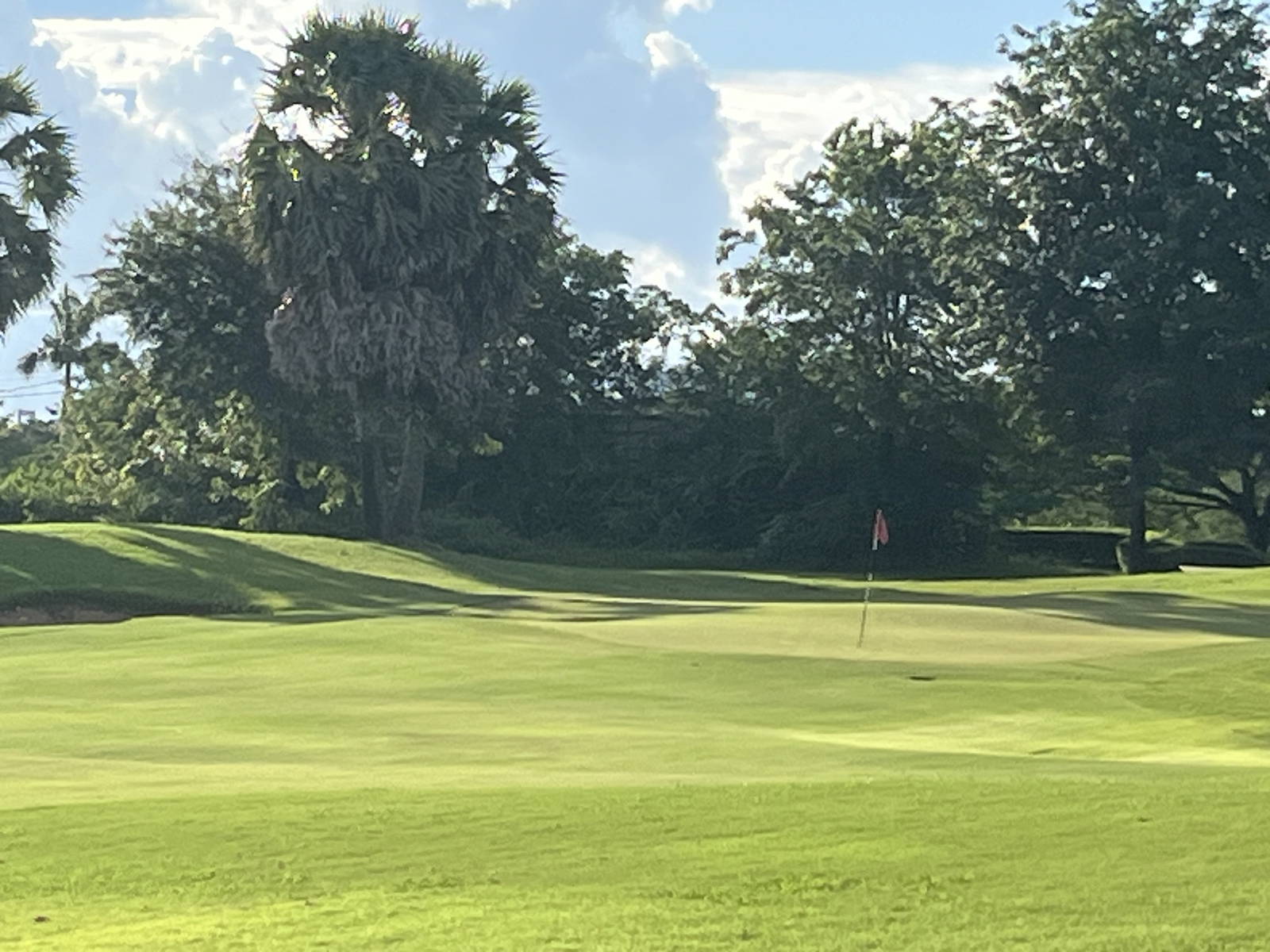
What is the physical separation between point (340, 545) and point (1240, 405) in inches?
912

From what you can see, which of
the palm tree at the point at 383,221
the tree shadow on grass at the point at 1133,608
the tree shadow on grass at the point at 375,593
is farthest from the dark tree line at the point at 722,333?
the tree shadow on grass at the point at 1133,608

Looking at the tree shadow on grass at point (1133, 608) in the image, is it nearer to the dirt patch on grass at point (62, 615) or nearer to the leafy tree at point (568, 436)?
the dirt patch on grass at point (62, 615)

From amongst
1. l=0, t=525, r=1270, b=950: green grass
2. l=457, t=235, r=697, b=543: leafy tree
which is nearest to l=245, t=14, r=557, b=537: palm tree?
l=457, t=235, r=697, b=543: leafy tree

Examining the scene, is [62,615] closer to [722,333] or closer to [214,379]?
[214,379]

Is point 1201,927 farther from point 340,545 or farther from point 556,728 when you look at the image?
point 340,545

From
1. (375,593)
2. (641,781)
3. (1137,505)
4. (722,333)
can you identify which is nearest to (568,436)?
(722,333)

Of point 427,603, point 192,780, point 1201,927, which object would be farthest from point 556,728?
point 427,603

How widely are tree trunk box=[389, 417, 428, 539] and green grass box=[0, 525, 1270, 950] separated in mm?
19305

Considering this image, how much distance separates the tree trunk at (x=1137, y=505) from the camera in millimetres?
55062

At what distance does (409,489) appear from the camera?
5281 centimetres

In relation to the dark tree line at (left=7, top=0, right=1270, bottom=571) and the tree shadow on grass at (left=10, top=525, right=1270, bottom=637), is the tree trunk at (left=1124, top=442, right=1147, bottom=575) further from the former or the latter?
the tree shadow on grass at (left=10, top=525, right=1270, bottom=637)

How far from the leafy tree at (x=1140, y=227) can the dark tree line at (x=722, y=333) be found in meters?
0.09

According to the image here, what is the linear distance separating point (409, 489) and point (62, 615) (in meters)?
17.3

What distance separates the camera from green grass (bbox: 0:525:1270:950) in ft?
27.1
